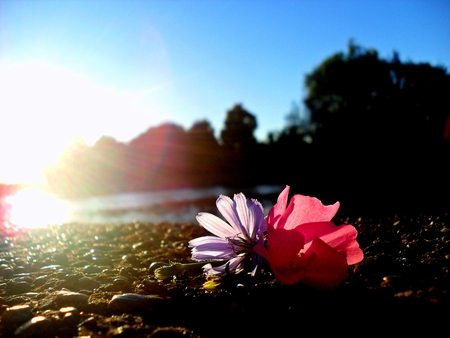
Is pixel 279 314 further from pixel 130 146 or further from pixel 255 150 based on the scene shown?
pixel 130 146

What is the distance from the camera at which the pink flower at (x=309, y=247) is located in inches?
55.7

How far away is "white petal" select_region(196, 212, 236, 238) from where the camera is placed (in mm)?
1687

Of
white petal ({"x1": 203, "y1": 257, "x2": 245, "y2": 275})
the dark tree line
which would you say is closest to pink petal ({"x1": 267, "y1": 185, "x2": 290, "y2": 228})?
white petal ({"x1": 203, "y1": 257, "x2": 245, "y2": 275})

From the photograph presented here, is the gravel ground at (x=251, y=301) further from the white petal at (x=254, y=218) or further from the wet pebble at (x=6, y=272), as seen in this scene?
the white petal at (x=254, y=218)

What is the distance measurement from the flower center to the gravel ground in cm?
14

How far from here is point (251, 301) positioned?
1613mm

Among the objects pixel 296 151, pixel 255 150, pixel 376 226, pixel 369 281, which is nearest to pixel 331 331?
pixel 369 281

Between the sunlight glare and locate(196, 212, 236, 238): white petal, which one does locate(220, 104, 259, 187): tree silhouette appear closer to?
the sunlight glare

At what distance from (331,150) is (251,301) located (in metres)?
14.0

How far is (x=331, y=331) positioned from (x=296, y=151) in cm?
1962

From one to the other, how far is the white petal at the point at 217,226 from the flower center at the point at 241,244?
0.05 m

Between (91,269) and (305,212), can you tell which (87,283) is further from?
(305,212)

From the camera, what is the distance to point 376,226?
2684mm

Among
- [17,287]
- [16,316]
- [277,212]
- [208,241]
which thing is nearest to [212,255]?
[208,241]
